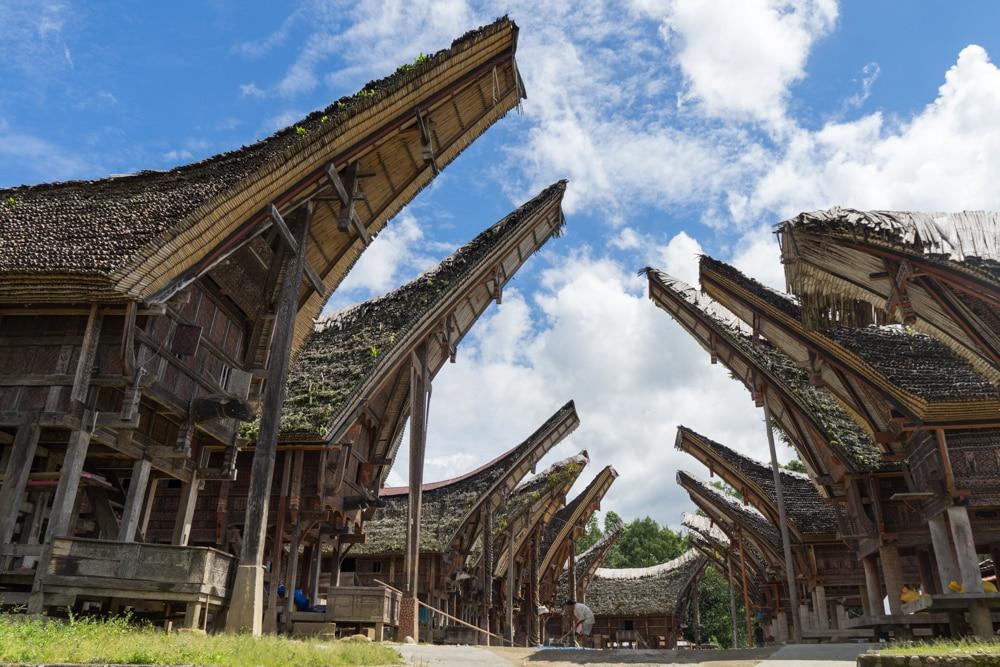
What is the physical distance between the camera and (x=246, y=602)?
880cm

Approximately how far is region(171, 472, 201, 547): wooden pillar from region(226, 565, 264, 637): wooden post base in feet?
10.5

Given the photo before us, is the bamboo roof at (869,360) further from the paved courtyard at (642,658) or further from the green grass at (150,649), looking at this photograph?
the green grass at (150,649)

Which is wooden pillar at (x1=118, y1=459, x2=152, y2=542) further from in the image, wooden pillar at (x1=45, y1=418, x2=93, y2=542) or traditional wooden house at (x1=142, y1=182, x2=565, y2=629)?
traditional wooden house at (x1=142, y1=182, x2=565, y2=629)

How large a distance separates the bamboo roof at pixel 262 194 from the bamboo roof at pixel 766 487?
42.4ft

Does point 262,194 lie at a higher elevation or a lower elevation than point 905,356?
higher

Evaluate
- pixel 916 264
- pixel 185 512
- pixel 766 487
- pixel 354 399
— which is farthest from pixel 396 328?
pixel 766 487

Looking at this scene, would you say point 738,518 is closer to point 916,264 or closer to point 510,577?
point 510,577

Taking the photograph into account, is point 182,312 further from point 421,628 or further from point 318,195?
point 421,628

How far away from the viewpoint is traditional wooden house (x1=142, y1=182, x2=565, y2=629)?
14.2m

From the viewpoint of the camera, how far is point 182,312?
11.4m

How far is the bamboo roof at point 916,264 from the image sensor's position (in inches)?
283

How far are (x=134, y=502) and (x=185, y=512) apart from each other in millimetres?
1463

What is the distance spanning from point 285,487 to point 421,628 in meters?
8.53

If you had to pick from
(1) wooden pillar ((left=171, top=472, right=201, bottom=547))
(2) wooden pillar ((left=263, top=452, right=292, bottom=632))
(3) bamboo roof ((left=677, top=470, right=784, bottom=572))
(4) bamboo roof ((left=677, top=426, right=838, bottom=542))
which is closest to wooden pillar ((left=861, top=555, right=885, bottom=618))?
(4) bamboo roof ((left=677, top=426, right=838, bottom=542))
